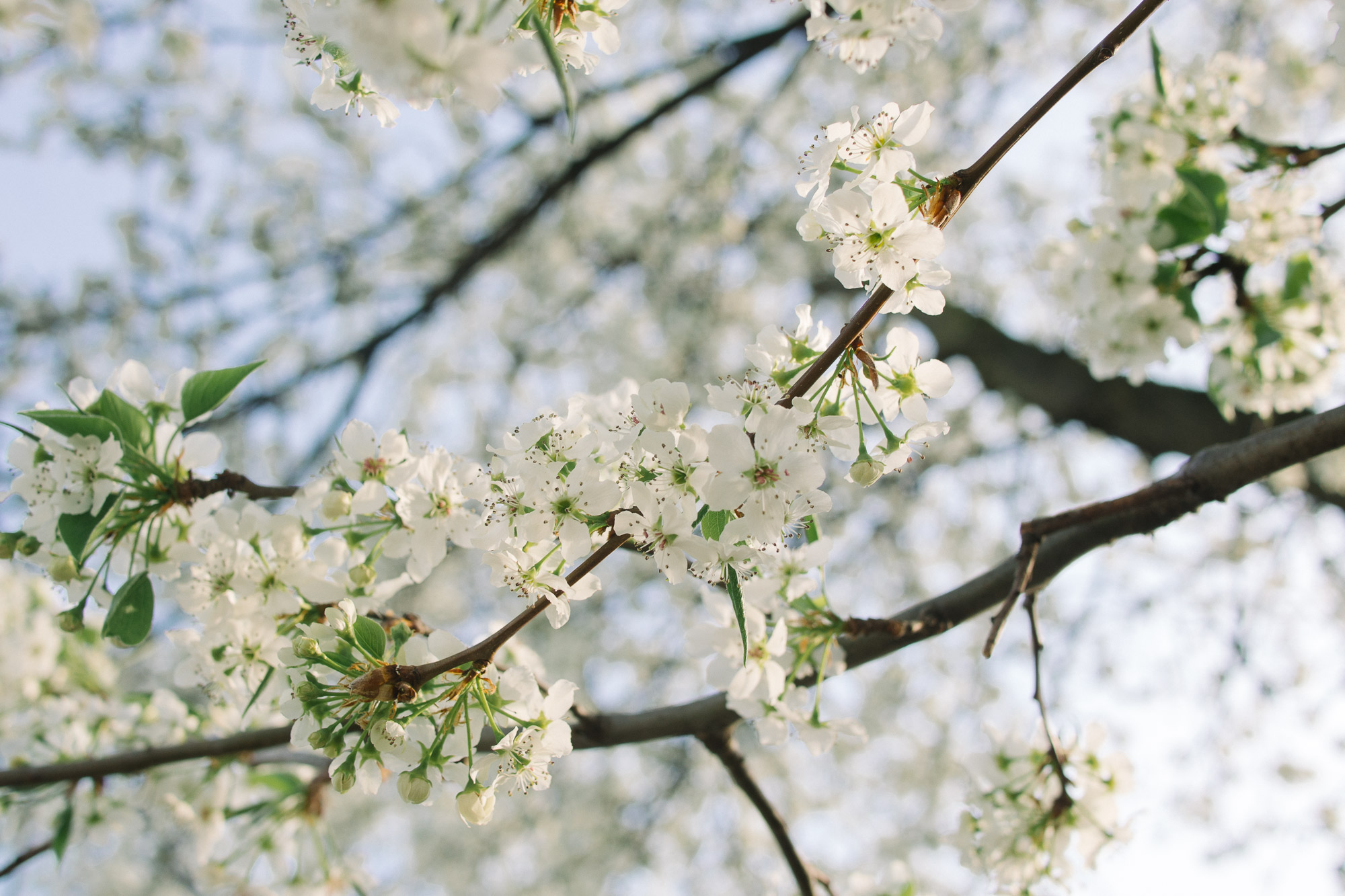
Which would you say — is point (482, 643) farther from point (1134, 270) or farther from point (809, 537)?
point (1134, 270)

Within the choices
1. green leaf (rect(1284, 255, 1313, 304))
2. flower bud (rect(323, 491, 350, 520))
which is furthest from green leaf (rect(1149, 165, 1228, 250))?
flower bud (rect(323, 491, 350, 520))

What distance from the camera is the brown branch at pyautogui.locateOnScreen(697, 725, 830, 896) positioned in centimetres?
156

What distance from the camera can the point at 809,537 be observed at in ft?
4.56

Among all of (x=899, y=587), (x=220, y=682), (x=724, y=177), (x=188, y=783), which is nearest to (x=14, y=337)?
(x=188, y=783)

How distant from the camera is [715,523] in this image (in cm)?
103

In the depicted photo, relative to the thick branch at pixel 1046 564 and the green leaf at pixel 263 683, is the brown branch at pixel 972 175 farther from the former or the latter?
the green leaf at pixel 263 683

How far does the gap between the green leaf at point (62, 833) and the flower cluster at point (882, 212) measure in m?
2.10

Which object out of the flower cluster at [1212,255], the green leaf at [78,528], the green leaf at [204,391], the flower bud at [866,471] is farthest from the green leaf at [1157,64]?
the green leaf at [78,528]

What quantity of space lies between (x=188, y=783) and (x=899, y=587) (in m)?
4.76

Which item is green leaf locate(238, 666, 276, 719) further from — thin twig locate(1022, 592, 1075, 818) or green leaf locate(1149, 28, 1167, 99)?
green leaf locate(1149, 28, 1167, 99)

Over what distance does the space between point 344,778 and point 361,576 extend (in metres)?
0.34

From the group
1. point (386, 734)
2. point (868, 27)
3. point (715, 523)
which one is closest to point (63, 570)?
point (386, 734)

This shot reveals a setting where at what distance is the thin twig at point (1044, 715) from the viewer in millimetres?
1397

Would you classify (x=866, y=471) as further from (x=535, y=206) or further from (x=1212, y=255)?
(x=535, y=206)
